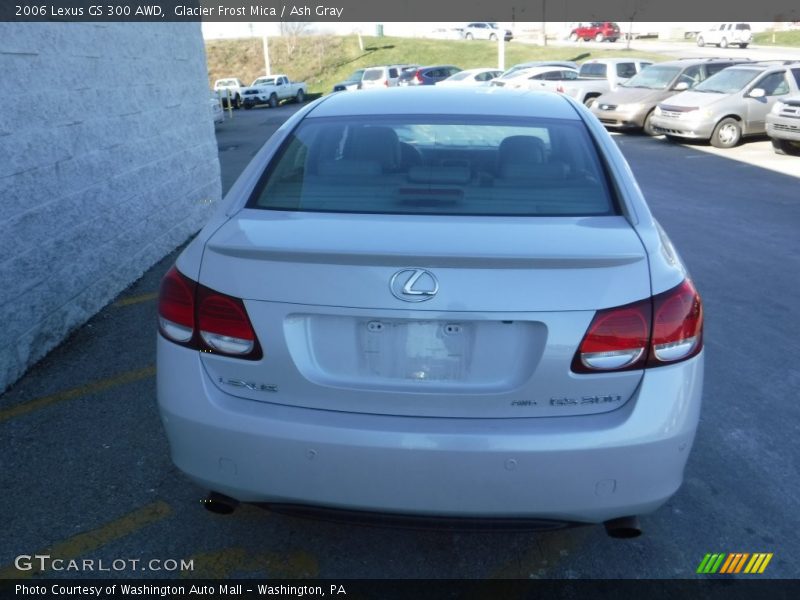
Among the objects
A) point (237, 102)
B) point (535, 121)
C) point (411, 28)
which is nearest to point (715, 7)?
point (411, 28)

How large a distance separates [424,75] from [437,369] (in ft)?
99.8

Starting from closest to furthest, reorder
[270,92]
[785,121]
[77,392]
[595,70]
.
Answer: [77,392] → [785,121] → [595,70] → [270,92]

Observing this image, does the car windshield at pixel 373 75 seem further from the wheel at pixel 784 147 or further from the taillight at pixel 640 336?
the taillight at pixel 640 336

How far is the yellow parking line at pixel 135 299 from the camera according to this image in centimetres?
554

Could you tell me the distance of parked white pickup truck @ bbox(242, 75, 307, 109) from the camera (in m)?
35.9

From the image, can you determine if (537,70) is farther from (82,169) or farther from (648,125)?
(82,169)

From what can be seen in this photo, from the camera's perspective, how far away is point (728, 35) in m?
51.2

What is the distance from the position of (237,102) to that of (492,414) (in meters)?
36.8

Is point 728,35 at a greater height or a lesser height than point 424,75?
greater

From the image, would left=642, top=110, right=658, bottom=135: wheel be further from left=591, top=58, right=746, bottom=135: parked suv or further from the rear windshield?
the rear windshield

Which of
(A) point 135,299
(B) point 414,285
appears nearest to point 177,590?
(B) point 414,285

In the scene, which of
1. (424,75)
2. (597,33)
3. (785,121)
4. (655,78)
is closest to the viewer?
(785,121)

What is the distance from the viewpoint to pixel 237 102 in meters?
36.3

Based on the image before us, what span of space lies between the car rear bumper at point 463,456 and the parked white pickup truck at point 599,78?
19.8 metres
